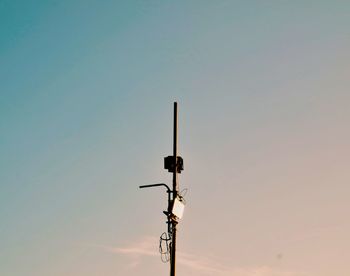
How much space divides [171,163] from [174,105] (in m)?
2.27

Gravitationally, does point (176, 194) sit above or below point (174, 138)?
below

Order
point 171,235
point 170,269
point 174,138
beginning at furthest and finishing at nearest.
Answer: point 174,138, point 171,235, point 170,269

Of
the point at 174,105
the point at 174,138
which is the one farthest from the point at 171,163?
the point at 174,105

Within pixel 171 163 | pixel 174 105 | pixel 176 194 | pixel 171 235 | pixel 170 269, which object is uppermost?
pixel 174 105

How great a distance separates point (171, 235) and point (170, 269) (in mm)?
1171

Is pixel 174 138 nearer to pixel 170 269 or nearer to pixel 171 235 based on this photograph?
pixel 171 235

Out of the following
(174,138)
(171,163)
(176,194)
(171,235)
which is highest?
(174,138)

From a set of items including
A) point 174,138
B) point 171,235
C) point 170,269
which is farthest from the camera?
point 174,138

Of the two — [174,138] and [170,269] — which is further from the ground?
[174,138]

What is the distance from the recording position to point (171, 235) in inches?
518

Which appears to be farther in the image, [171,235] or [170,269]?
[171,235]

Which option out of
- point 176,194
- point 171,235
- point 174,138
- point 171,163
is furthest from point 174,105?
point 171,235

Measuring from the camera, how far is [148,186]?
13.9 metres

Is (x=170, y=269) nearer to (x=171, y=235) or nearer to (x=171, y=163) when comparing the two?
(x=171, y=235)
